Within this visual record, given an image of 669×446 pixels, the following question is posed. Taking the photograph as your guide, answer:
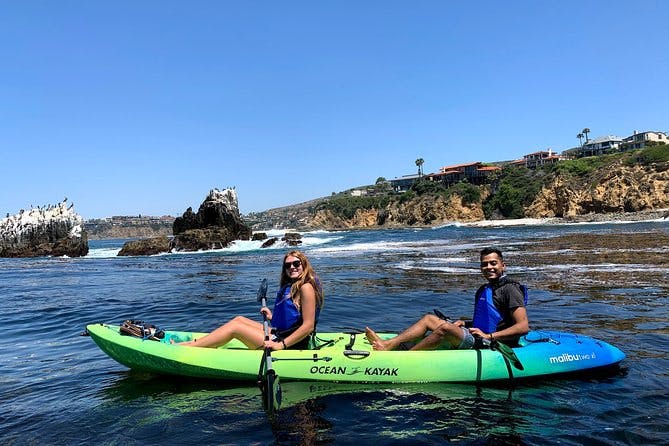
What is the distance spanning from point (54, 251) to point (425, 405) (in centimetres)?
5546

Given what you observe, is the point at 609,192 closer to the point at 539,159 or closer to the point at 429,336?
the point at 539,159

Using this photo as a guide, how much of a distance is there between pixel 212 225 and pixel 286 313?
48124 millimetres

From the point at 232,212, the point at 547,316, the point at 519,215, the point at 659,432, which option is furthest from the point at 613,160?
the point at 659,432

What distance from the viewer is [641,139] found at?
108062 millimetres

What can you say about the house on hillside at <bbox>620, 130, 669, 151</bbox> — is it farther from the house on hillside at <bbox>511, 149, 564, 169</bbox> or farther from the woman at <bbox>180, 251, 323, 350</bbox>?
the woman at <bbox>180, 251, 323, 350</bbox>

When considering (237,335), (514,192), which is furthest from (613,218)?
(237,335)

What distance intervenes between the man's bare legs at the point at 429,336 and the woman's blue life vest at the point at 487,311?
1.25 feet

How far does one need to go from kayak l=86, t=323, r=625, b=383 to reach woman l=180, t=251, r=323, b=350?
0.65 ft

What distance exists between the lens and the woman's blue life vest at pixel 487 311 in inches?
251

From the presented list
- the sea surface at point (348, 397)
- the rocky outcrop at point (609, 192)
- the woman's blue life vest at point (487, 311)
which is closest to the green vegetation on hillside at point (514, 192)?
the rocky outcrop at point (609, 192)

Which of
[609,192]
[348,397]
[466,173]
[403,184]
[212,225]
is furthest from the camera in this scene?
[403,184]

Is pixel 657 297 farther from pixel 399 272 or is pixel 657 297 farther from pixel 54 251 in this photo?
pixel 54 251

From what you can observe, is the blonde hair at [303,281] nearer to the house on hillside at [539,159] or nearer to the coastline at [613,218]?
the coastline at [613,218]

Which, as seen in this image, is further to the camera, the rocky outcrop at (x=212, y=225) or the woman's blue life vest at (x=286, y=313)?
the rocky outcrop at (x=212, y=225)
